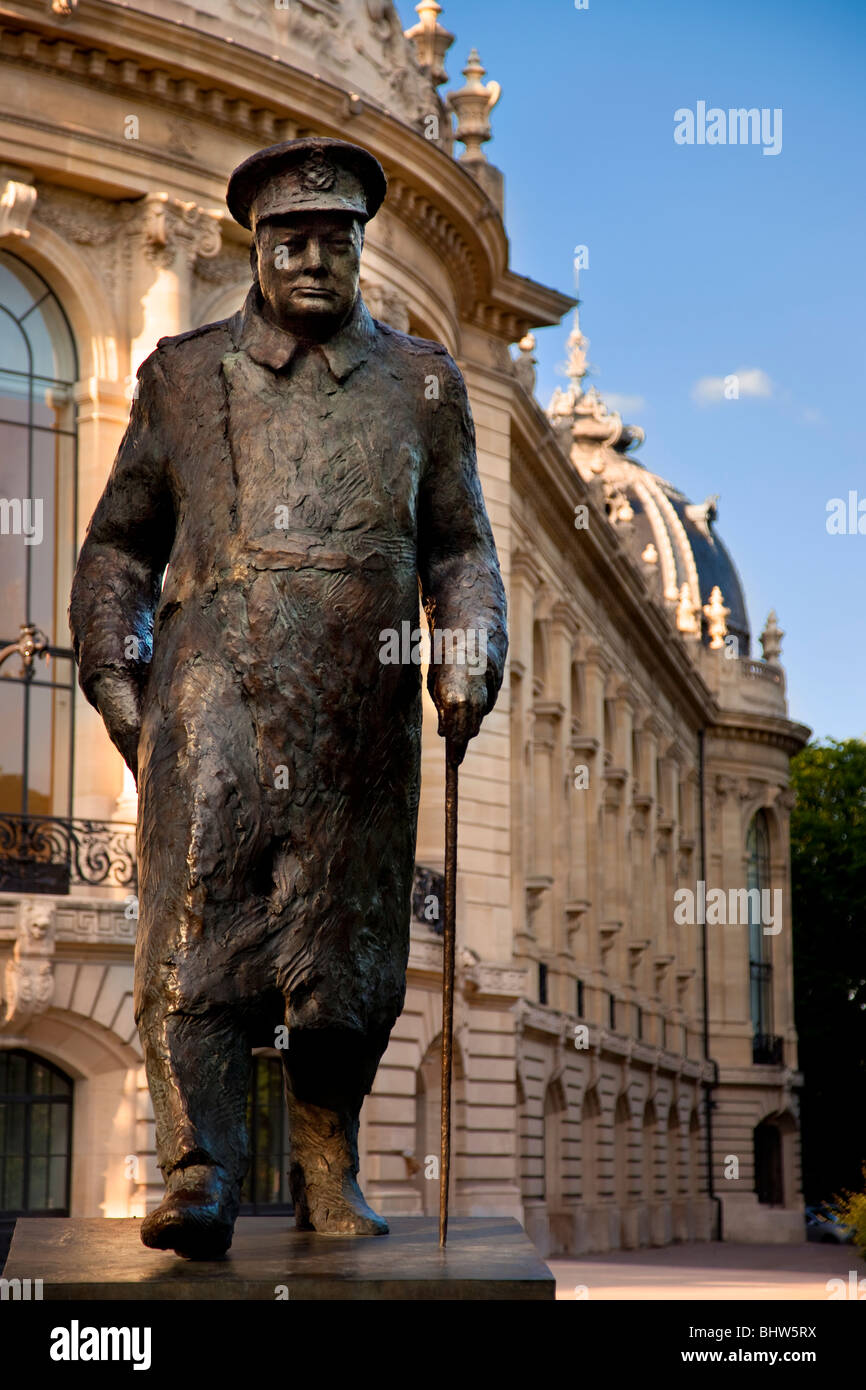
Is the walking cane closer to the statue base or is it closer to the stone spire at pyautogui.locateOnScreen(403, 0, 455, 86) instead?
the statue base

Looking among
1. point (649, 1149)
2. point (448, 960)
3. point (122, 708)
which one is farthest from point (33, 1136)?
point (649, 1149)

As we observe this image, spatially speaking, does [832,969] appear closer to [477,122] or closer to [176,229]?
[477,122]

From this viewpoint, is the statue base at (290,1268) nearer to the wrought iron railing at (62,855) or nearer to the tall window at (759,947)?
the wrought iron railing at (62,855)

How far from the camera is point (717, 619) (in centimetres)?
6956

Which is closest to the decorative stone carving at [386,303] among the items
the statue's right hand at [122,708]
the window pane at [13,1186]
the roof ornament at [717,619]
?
the window pane at [13,1186]

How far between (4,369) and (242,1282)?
19443 millimetres

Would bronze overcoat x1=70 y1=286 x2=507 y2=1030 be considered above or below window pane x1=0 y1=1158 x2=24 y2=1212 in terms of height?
above

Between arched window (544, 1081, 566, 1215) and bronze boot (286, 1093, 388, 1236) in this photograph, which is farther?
arched window (544, 1081, 566, 1215)

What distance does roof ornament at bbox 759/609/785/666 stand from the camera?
70.9 metres

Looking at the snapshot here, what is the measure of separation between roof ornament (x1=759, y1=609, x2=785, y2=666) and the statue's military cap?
217ft

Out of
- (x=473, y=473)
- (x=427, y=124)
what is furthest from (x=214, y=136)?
(x=473, y=473)

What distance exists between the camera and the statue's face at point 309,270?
16.7ft

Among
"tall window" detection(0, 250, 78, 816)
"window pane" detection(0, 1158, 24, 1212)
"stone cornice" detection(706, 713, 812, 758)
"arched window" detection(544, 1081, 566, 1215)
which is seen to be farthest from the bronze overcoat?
"stone cornice" detection(706, 713, 812, 758)

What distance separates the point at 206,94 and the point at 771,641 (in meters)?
50.1
